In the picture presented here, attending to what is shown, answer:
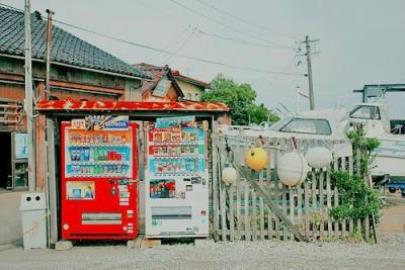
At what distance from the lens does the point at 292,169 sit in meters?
9.65

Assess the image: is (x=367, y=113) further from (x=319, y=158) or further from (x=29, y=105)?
(x=29, y=105)

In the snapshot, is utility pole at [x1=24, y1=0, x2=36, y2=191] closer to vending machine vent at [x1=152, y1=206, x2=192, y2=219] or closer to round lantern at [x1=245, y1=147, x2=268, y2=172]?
vending machine vent at [x1=152, y1=206, x2=192, y2=219]

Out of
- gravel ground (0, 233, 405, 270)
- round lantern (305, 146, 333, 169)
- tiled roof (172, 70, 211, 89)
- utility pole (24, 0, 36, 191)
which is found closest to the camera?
gravel ground (0, 233, 405, 270)

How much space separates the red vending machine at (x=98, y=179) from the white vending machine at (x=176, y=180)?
12.2 inches

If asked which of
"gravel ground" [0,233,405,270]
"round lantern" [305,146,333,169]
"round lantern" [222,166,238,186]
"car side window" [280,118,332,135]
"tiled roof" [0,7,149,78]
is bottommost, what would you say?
"gravel ground" [0,233,405,270]

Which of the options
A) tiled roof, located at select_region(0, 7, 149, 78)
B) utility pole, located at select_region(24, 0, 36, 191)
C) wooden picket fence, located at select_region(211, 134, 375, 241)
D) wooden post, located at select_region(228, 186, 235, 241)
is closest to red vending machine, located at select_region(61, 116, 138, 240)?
wooden picket fence, located at select_region(211, 134, 375, 241)

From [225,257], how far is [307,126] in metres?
9.96

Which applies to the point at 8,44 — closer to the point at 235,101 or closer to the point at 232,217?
the point at 232,217

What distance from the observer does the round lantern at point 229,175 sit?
32.4 ft

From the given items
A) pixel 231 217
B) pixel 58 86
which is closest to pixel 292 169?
pixel 231 217

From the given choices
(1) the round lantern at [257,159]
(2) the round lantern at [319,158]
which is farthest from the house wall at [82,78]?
(2) the round lantern at [319,158]

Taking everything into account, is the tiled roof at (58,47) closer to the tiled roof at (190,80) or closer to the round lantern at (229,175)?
the round lantern at (229,175)

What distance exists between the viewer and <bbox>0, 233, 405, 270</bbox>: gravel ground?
26.8 ft

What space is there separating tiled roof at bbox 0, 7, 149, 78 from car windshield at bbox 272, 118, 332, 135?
811 cm
